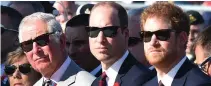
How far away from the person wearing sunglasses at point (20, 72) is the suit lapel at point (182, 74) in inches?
84.6

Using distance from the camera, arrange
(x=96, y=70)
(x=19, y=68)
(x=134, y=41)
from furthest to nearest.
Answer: (x=134, y=41) → (x=96, y=70) → (x=19, y=68)

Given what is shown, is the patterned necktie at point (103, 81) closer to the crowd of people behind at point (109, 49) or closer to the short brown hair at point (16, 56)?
the crowd of people behind at point (109, 49)

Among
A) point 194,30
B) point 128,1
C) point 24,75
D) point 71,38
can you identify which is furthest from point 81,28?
point 128,1

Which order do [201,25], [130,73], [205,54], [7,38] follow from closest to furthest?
[130,73] → [205,54] → [7,38] → [201,25]

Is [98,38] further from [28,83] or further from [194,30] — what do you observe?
[194,30]

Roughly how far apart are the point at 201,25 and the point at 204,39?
2895mm

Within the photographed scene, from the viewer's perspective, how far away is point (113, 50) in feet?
22.6

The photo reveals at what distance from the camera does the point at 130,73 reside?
688cm

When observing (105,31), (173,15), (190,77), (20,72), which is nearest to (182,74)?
(190,77)

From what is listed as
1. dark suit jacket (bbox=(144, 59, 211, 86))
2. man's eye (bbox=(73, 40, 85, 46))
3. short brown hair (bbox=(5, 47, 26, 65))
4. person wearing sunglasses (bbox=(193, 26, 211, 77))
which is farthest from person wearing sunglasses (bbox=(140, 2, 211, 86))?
short brown hair (bbox=(5, 47, 26, 65))

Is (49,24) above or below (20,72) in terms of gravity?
above

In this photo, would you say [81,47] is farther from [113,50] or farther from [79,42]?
[113,50]

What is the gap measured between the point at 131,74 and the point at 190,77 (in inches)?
31.0

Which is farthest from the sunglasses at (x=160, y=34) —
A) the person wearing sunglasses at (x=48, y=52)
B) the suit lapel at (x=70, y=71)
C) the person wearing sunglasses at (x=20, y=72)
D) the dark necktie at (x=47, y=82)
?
the person wearing sunglasses at (x=20, y=72)
